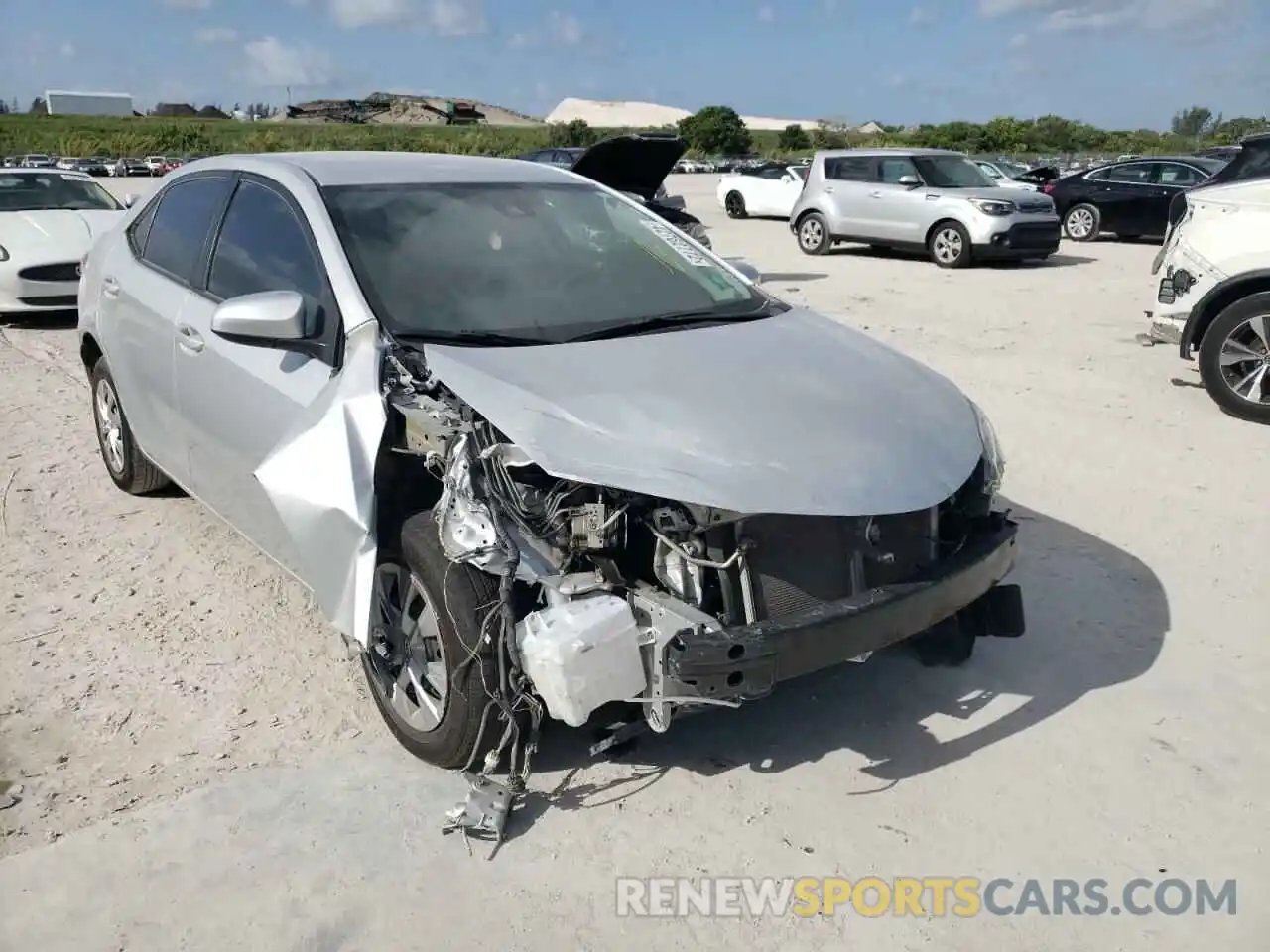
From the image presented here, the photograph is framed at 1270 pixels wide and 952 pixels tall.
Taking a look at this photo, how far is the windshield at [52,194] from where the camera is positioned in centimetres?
1141

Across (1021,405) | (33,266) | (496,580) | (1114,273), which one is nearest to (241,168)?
(496,580)

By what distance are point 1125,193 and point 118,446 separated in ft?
56.2

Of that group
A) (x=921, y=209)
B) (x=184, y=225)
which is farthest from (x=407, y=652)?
(x=921, y=209)

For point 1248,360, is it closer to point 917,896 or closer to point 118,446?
point 917,896

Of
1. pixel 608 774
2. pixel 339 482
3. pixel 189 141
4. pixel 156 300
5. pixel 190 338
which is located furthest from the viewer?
pixel 189 141

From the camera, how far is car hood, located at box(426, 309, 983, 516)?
9.19ft

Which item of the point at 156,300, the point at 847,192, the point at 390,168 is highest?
the point at 390,168

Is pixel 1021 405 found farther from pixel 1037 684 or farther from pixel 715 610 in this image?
pixel 715 610

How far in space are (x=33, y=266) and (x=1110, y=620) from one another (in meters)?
10.4

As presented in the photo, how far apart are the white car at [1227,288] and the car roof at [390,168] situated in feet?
16.0

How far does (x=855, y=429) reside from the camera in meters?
3.12

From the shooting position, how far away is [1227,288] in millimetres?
7027

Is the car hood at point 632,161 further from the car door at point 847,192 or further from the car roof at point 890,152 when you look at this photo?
the car roof at point 890,152

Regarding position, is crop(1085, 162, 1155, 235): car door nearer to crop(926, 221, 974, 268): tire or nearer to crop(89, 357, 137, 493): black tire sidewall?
crop(926, 221, 974, 268): tire
